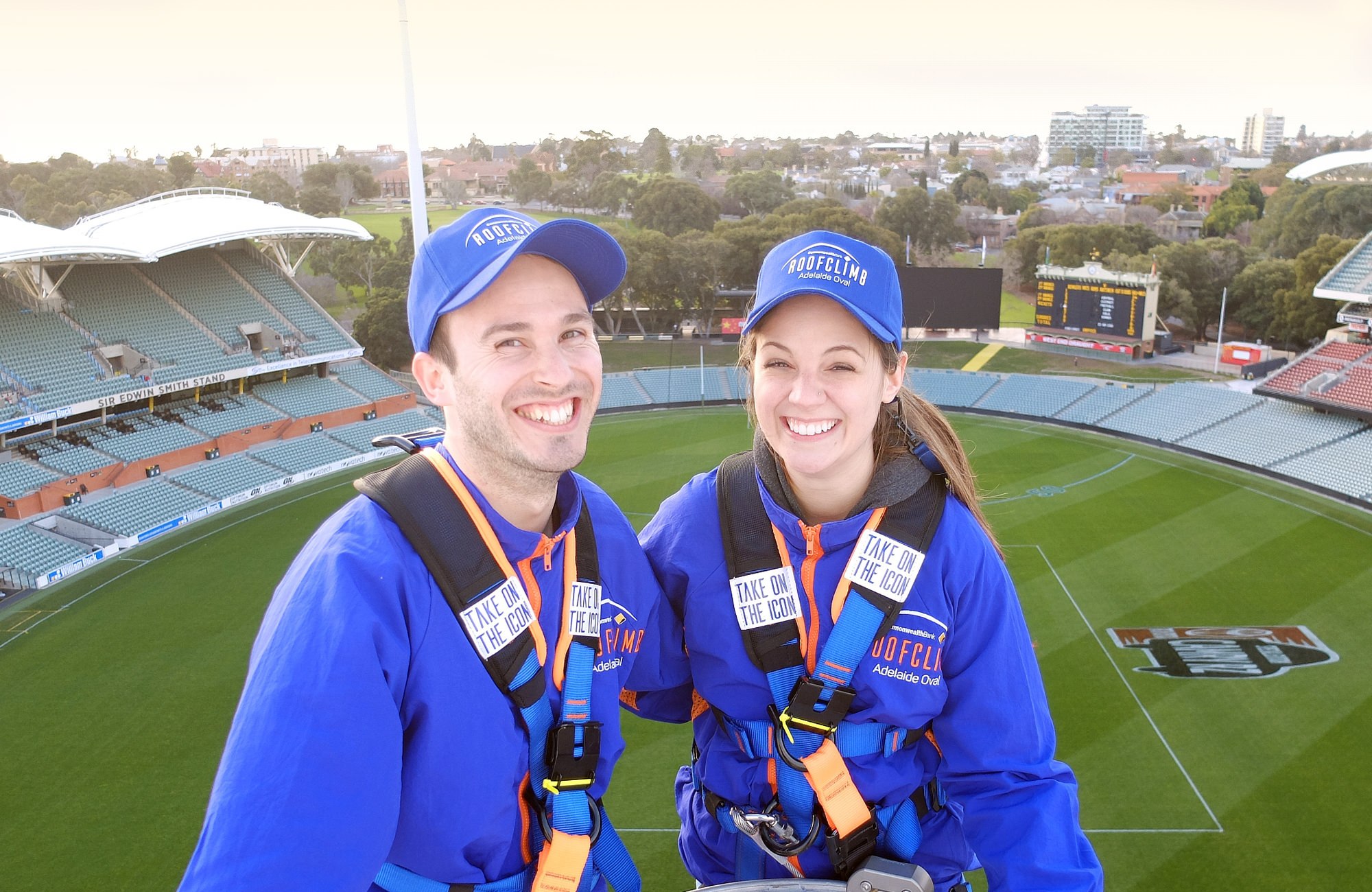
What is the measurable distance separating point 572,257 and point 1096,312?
44.1m

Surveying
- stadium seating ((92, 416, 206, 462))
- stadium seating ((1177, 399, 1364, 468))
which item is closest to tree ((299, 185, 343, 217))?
A: stadium seating ((92, 416, 206, 462))

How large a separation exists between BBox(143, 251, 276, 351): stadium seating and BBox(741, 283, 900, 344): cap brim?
3537cm

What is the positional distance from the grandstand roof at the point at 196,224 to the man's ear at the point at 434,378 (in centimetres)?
3157

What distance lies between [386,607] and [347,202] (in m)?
81.7

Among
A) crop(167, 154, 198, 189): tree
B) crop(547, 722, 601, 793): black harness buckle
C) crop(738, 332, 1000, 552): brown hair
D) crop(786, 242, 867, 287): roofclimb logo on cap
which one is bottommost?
crop(547, 722, 601, 793): black harness buckle

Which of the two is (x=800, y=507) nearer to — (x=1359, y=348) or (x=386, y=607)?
(x=386, y=607)

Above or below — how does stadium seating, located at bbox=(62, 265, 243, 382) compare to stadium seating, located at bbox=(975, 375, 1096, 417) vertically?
above

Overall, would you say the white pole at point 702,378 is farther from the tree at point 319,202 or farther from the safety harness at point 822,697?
the safety harness at point 822,697

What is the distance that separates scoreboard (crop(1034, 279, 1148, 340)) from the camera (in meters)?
41.4

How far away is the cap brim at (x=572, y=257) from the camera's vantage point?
8.45 ft

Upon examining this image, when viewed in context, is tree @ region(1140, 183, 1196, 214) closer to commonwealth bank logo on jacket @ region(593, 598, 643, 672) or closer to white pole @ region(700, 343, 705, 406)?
white pole @ region(700, 343, 705, 406)

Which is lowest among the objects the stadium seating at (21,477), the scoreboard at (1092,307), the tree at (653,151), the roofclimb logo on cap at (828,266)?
the stadium seating at (21,477)

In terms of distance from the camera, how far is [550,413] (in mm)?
2779

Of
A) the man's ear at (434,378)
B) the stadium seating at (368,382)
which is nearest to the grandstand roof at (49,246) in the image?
the stadium seating at (368,382)
